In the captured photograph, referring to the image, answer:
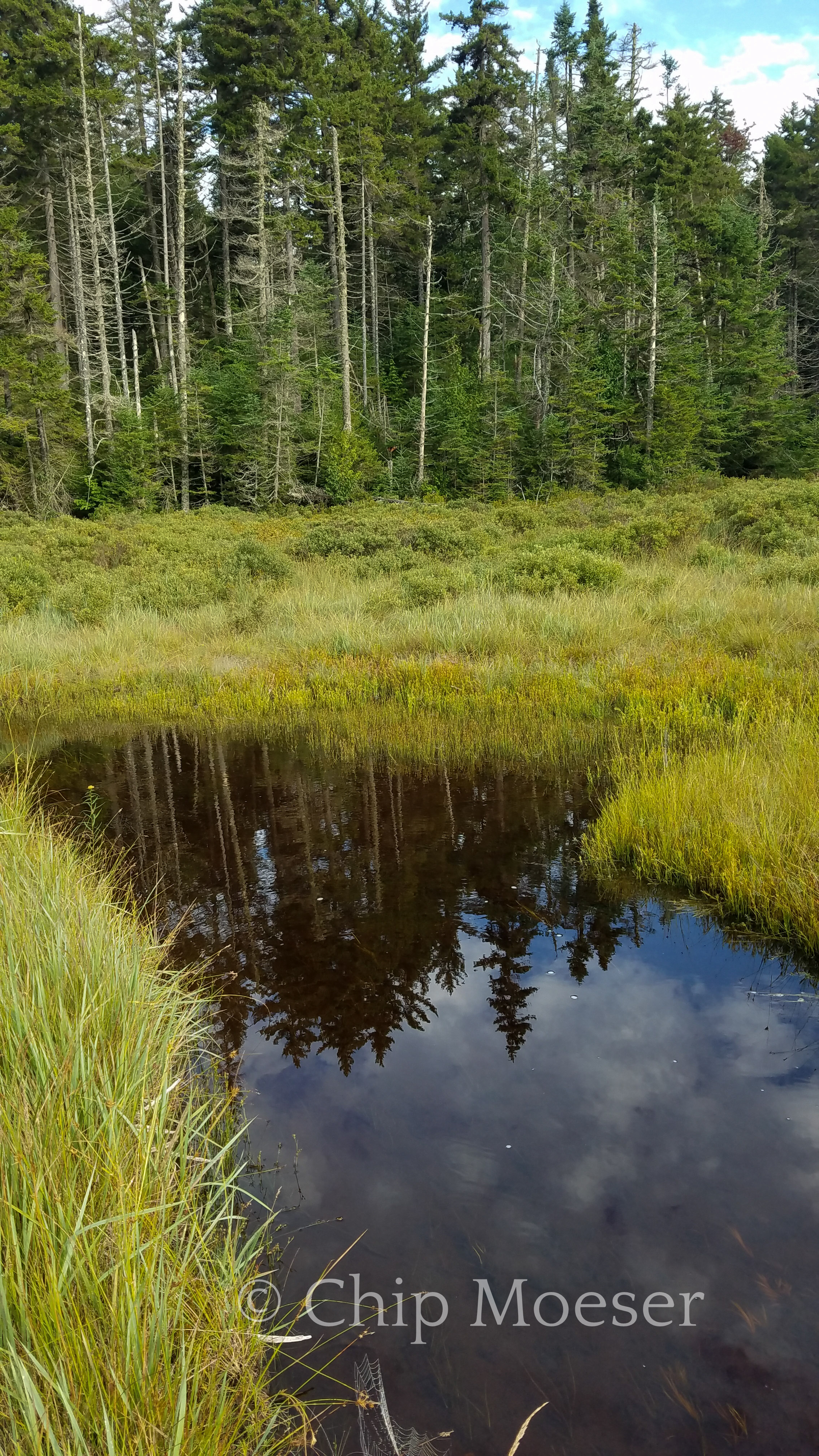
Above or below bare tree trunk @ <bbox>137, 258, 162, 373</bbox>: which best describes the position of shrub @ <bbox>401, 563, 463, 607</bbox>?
below

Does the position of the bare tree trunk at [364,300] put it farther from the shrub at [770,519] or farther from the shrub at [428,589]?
the shrub at [428,589]

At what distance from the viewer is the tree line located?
92.0 feet

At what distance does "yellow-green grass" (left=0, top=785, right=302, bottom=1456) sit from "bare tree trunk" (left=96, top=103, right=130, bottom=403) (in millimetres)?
29904

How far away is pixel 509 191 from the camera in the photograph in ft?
111

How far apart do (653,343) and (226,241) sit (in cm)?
1769

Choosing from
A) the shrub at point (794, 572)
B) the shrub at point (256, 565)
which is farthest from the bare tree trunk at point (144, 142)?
the shrub at point (794, 572)

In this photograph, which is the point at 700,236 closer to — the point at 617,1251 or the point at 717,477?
the point at 717,477

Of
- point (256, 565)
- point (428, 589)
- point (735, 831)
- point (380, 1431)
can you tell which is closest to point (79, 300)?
point (256, 565)

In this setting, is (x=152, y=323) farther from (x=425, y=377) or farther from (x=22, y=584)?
(x=22, y=584)

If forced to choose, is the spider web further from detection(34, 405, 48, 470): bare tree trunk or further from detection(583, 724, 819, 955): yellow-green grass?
detection(34, 405, 48, 470): bare tree trunk

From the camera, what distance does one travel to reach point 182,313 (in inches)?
1128

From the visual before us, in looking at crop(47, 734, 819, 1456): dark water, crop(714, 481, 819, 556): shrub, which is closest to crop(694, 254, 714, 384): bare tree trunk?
crop(714, 481, 819, 556): shrub

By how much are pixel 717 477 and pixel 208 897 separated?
26318 mm

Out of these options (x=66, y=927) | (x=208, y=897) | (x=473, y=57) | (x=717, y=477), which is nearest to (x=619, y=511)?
(x=717, y=477)
